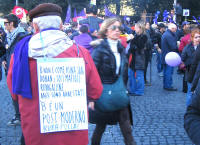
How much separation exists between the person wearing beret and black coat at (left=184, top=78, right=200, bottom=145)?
3.43 feet

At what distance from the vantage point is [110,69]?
11.9ft

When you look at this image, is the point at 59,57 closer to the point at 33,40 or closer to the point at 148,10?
the point at 33,40

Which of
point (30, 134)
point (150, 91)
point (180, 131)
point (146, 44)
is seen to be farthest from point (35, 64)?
point (150, 91)

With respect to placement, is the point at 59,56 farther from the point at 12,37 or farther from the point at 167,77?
the point at 167,77

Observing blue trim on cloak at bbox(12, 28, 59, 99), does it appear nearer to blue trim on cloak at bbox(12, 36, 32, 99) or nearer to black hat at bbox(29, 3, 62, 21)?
blue trim on cloak at bbox(12, 36, 32, 99)

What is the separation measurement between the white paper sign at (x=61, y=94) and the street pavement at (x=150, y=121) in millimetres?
2085

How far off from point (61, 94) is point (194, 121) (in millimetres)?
1106

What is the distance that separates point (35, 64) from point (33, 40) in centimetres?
20

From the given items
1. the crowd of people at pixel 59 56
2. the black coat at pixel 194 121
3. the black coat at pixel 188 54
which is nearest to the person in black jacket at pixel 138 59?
the black coat at pixel 188 54

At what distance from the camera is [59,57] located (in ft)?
8.23

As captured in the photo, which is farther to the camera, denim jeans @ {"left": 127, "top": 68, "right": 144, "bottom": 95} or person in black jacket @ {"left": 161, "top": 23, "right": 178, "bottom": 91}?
person in black jacket @ {"left": 161, "top": 23, "right": 178, "bottom": 91}

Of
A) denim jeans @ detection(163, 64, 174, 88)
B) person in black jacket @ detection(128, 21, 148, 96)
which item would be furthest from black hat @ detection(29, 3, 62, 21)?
denim jeans @ detection(163, 64, 174, 88)

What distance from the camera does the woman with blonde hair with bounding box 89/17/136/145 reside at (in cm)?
363

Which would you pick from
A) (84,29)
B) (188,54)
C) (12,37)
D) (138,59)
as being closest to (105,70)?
(12,37)
